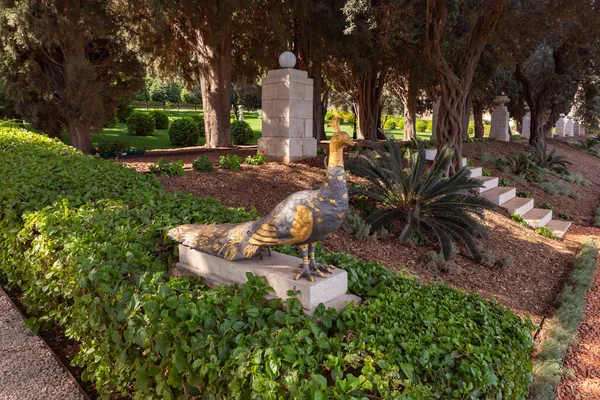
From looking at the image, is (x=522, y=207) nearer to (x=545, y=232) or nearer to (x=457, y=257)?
(x=545, y=232)

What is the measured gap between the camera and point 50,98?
11203 mm

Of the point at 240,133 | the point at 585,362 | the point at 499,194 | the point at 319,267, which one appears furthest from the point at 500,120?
the point at 319,267

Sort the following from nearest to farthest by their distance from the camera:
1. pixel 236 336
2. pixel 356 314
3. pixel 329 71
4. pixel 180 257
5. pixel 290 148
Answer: pixel 236 336 → pixel 356 314 → pixel 180 257 → pixel 290 148 → pixel 329 71

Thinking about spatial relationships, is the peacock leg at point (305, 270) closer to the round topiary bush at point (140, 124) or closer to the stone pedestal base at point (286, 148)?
the stone pedestal base at point (286, 148)

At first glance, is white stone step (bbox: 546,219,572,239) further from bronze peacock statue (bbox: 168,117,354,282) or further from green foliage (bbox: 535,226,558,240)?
bronze peacock statue (bbox: 168,117,354,282)

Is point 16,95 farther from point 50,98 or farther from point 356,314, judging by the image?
point 356,314

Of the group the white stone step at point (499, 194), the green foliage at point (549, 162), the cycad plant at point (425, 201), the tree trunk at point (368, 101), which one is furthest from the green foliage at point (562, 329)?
the tree trunk at point (368, 101)

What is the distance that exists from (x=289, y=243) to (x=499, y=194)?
8263 mm

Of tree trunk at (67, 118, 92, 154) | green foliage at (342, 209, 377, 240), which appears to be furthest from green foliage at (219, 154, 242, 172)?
tree trunk at (67, 118, 92, 154)

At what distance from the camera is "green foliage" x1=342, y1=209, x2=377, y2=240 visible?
6.17m

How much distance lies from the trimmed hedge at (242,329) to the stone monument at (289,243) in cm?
15

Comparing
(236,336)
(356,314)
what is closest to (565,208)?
(356,314)

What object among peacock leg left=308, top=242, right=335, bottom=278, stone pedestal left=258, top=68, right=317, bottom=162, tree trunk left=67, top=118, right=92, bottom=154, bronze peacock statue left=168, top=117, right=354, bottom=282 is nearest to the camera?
bronze peacock statue left=168, top=117, right=354, bottom=282

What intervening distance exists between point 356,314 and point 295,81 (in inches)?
281
